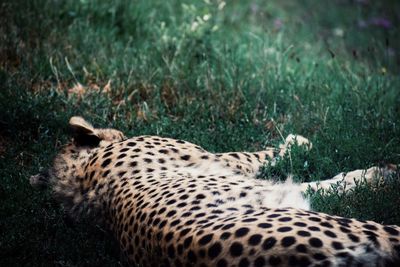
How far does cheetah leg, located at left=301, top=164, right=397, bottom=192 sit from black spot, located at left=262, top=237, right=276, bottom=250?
1307mm

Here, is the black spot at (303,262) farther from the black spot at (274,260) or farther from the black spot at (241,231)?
the black spot at (241,231)

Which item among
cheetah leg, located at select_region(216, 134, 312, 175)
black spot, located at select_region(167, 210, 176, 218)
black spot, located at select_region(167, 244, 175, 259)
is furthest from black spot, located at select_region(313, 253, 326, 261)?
cheetah leg, located at select_region(216, 134, 312, 175)

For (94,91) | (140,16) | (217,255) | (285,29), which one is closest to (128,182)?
(217,255)

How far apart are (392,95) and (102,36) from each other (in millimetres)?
2562

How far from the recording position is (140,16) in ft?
20.9

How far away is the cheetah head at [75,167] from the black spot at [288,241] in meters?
1.46

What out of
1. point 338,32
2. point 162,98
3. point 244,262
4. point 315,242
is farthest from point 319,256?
point 338,32

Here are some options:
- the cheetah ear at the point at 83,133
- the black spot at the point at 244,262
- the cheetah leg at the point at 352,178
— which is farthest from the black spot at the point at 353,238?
the cheetah ear at the point at 83,133

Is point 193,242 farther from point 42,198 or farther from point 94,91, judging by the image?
point 94,91

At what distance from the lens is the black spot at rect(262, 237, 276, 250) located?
2.49 metres

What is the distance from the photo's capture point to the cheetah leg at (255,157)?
13.1 feet

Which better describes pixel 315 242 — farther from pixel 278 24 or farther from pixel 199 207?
pixel 278 24

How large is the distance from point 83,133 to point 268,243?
6.12 feet

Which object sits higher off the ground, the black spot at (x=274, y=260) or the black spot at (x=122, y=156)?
the black spot at (x=274, y=260)
